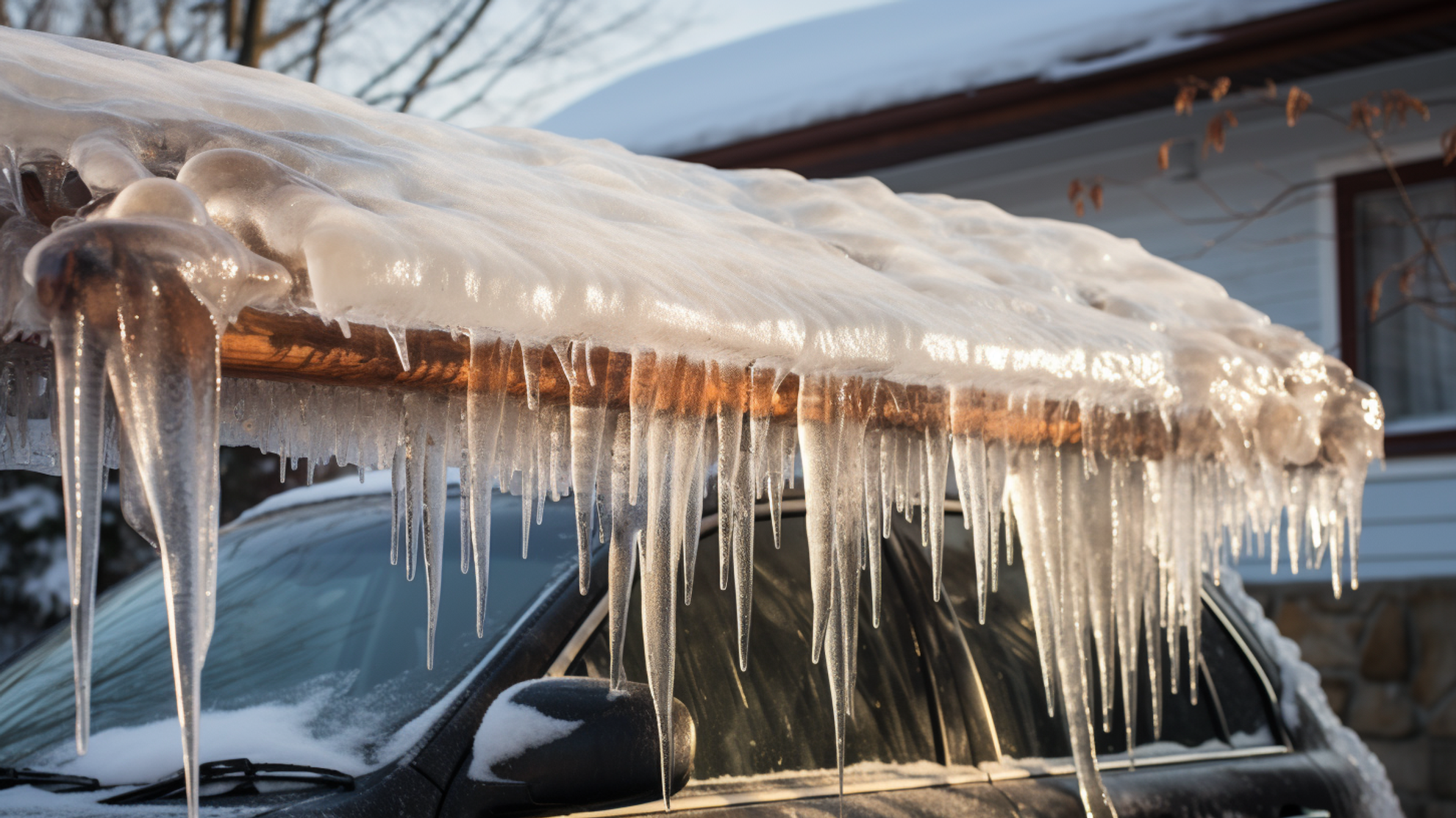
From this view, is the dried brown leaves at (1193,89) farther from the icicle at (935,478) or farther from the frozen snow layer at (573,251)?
the icicle at (935,478)

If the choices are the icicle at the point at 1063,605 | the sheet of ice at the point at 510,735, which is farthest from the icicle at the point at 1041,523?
the sheet of ice at the point at 510,735

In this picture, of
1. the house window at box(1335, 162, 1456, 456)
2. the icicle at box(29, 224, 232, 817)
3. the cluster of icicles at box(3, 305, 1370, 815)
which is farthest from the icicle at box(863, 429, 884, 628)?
the house window at box(1335, 162, 1456, 456)

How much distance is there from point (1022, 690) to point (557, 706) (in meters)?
1.52

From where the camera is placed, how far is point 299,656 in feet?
7.77

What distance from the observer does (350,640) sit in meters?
2.38

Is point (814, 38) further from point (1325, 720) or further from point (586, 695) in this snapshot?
point (586, 695)

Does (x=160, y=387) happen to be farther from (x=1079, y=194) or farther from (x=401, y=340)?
(x=1079, y=194)

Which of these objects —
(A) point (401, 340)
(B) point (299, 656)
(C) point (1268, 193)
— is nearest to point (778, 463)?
(A) point (401, 340)

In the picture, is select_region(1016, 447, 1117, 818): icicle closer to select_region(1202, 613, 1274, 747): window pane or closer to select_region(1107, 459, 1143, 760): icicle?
select_region(1107, 459, 1143, 760): icicle

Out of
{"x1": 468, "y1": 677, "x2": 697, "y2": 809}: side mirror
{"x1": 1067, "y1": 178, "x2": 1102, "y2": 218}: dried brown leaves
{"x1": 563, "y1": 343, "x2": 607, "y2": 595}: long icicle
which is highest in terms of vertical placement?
{"x1": 1067, "y1": 178, "x2": 1102, "y2": 218}: dried brown leaves

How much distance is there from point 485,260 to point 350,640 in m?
1.17

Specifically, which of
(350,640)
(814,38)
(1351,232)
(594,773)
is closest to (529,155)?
(350,640)

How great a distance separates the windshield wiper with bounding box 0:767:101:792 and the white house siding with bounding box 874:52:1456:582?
696 cm

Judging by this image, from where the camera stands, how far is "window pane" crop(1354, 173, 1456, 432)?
7285mm
